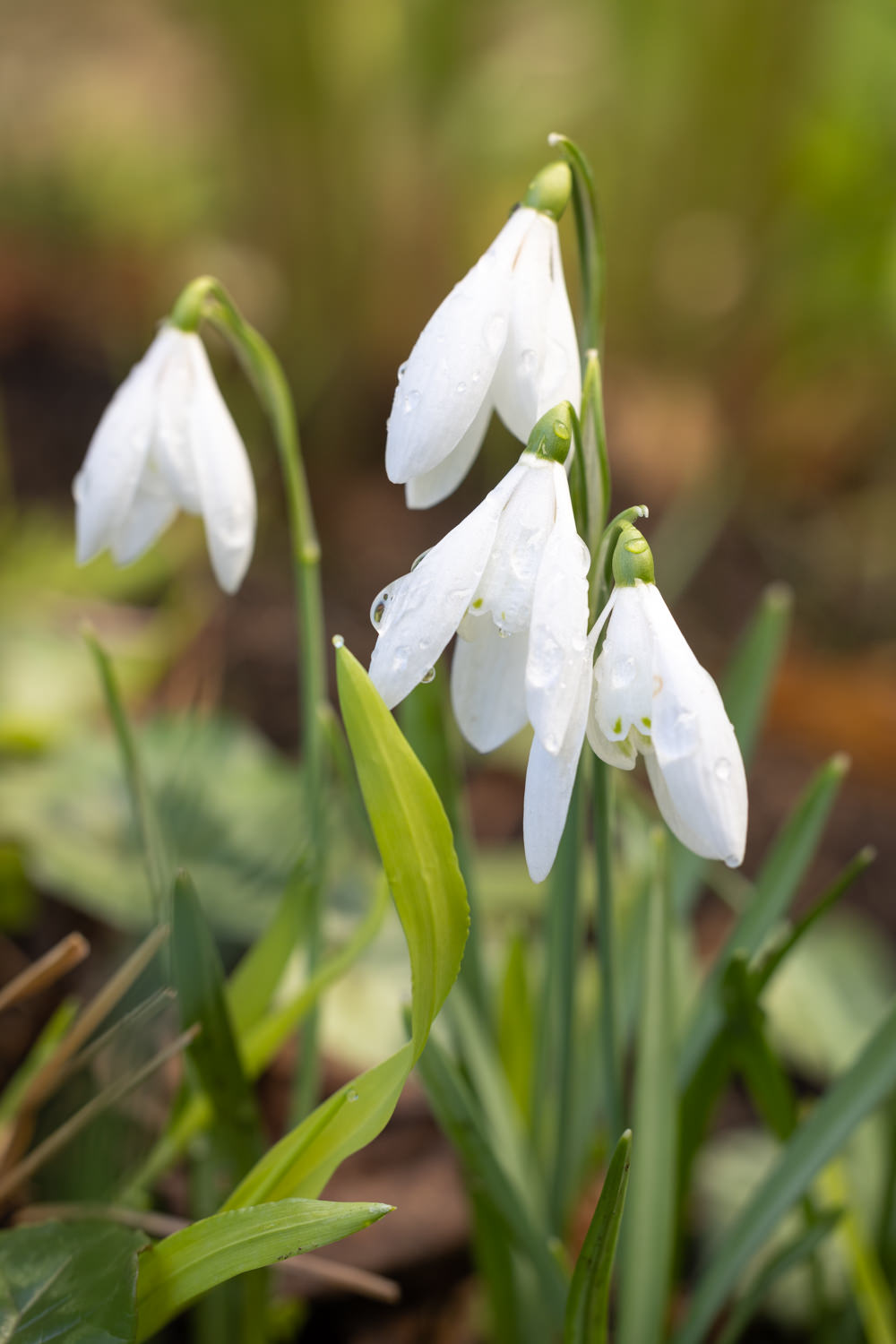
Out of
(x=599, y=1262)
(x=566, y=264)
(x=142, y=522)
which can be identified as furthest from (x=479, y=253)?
(x=599, y=1262)

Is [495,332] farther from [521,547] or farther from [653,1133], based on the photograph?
[653,1133]

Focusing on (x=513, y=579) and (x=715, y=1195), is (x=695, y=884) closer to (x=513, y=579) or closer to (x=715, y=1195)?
(x=715, y=1195)

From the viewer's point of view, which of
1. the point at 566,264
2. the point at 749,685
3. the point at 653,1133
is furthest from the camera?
the point at 566,264

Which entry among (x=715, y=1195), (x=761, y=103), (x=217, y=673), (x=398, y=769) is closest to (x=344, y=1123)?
(x=398, y=769)

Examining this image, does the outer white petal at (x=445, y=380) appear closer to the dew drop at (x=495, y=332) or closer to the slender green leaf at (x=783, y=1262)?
the dew drop at (x=495, y=332)

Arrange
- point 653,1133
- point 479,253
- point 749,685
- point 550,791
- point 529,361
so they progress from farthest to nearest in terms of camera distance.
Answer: point 479,253
point 749,685
point 653,1133
point 529,361
point 550,791
